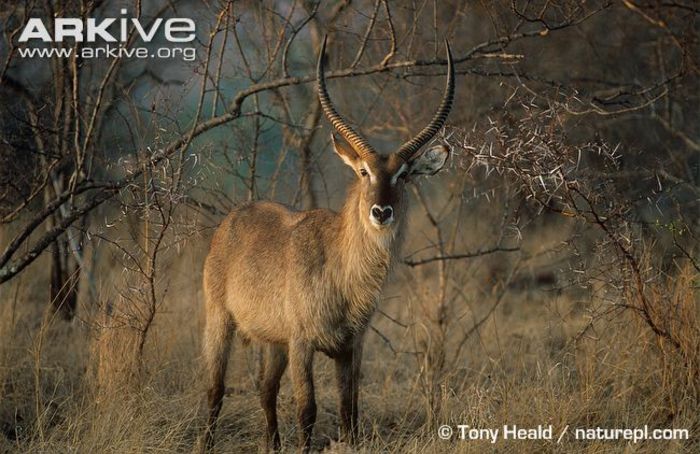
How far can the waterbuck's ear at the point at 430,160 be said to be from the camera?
612 cm

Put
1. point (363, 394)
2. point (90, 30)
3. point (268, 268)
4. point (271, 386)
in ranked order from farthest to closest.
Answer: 1. point (90, 30)
2. point (363, 394)
3. point (271, 386)
4. point (268, 268)

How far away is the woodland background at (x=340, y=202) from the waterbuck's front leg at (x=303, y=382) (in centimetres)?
45

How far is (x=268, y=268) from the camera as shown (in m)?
6.48

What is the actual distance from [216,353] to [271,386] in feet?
1.61

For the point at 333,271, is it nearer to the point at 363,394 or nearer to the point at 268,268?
the point at 268,268

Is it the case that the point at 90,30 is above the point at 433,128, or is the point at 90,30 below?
above

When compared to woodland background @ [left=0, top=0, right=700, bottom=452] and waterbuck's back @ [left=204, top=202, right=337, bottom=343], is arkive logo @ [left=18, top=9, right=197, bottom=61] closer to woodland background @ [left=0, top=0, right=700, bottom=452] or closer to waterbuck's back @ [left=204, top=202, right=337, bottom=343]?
woodland background @ [left=0, top=0, right=700, bottom=452]

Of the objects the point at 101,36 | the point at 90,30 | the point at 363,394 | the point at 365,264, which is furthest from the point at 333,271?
the point at 101,36

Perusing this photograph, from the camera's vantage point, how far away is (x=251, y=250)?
6699 millimetres

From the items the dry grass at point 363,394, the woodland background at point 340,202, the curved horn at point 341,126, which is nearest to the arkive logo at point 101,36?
the woodland background at point 340,202

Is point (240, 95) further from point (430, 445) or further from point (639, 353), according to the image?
point (639, 353)

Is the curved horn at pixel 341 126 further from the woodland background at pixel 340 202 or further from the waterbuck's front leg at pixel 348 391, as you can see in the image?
the waterbuck's front leg at pixel 348 391

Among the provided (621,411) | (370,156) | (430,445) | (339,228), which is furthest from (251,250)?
(621,411)

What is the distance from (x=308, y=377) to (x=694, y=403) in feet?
8.51
